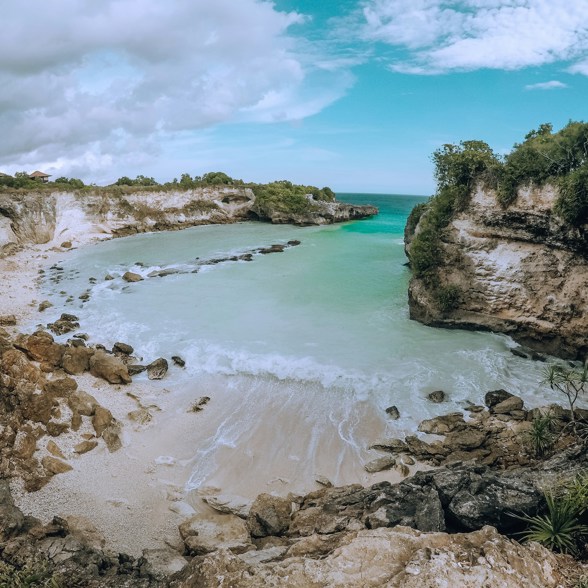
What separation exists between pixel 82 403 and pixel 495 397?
41.4ft

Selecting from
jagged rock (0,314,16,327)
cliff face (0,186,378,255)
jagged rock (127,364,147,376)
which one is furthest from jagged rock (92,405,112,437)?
cliff face (0,186,378,255)

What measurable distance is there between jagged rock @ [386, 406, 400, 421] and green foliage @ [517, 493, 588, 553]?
591 cm

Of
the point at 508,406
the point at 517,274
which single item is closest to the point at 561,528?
the point at 508,406

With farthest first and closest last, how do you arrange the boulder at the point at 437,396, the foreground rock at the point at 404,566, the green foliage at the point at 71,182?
the green foliage at the point at 71,182 < the boulder at the point at 437,396 < the foreground rock at the point at 404,566

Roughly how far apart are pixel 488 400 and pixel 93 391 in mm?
12711

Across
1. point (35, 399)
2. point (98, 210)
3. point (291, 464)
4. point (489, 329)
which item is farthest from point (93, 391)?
point (98, 210)

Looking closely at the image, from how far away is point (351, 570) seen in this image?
5.36 meters

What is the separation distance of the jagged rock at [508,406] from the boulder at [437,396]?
152 centimetres

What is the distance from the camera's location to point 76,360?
47.1 ft

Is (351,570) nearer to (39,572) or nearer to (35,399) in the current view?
(39,572)

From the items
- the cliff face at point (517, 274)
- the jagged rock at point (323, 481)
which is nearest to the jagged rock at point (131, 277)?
the cliff face at point (517, 274)

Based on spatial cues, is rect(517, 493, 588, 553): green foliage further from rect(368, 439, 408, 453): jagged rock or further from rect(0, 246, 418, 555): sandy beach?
rect(368, 439, 408, 453): jagged rock

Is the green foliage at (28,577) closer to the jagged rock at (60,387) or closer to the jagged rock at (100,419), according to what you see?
the jagged rock at (100,419)

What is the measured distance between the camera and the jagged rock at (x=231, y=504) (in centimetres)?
894
